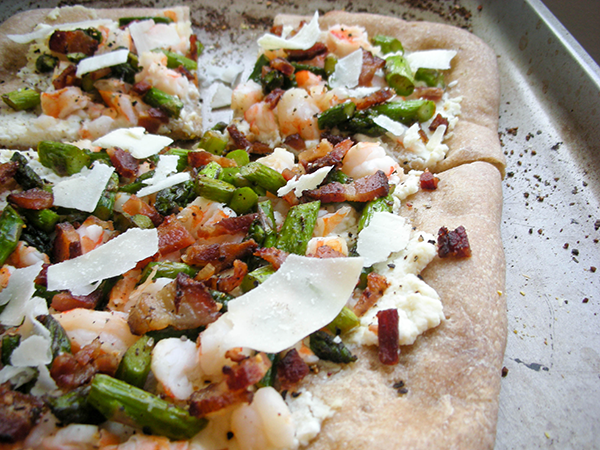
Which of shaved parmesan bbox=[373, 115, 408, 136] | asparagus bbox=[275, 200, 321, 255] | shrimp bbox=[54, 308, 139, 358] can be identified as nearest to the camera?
shrimp bbox=[54, 308, 139, 358]

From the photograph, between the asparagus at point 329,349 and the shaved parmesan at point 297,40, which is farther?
the shaved parmesan at point 297,40

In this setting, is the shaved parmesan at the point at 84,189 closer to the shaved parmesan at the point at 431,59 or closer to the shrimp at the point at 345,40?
the shrimp at the point at 345,40

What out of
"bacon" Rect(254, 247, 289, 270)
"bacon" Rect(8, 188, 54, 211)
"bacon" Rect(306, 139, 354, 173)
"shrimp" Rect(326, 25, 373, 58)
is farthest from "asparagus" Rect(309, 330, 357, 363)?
"shrimp" Rect(326, 25, 373, 58)

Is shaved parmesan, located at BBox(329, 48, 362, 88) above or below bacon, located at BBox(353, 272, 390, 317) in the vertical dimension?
above

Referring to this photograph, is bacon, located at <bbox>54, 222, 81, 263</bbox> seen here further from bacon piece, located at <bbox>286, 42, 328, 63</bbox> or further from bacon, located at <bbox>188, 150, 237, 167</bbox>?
bacon piece, located at <bbox>286, 42, 328, 63</bbox>

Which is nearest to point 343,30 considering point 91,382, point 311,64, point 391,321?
point 311,64

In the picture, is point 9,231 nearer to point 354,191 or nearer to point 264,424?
point 264,424

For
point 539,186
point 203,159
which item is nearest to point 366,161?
point 203,159

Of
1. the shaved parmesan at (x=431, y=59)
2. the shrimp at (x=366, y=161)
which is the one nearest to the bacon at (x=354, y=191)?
the shrimp at (x=366, y=161)
